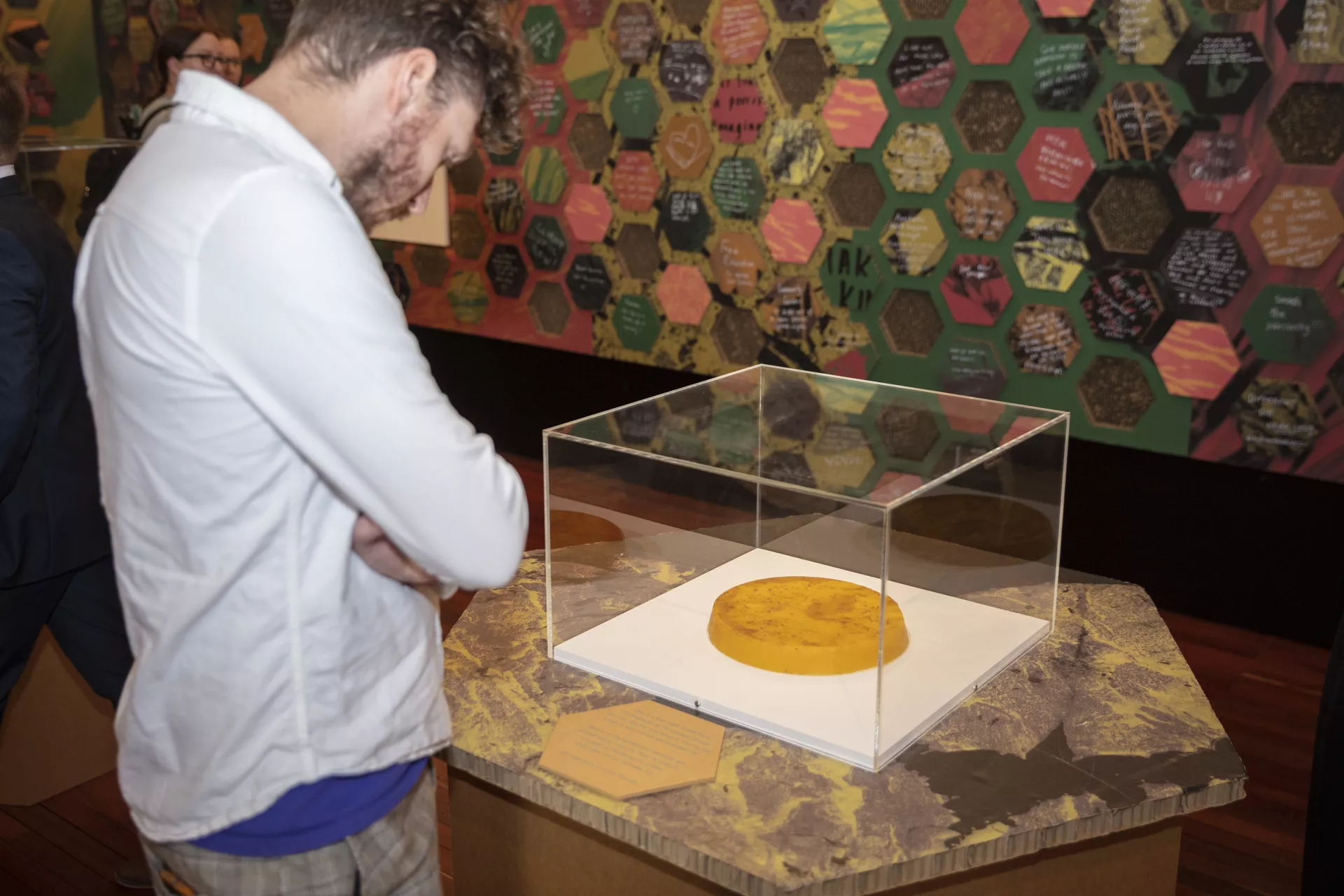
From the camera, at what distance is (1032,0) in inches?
124

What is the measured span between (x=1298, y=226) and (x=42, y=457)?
8.99 ft

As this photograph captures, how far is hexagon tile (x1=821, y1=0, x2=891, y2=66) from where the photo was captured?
3424 millimetres

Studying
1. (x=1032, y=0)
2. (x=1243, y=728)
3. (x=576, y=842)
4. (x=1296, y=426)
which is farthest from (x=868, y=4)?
(x=576, y=842)

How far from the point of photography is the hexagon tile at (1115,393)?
3.18 meters

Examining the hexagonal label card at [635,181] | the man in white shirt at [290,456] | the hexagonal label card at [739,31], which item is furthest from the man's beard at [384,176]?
the hexagonal label card at [635,181]

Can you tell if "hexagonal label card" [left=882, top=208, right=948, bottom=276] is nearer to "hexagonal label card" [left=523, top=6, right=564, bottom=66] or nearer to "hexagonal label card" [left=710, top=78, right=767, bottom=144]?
"hexagonal label card" [left=710, top=78, right=767, bottom=144]

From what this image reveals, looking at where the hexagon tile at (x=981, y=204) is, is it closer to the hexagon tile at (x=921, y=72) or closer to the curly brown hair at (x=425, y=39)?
the hexagon tile at (x=921, y=72)

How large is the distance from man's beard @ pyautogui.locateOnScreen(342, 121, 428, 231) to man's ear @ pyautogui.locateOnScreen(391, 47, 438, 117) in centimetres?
2

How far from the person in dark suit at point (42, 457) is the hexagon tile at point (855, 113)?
231cm

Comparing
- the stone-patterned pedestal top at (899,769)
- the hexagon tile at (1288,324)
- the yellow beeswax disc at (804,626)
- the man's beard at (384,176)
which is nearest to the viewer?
the man's beard at (384,176)

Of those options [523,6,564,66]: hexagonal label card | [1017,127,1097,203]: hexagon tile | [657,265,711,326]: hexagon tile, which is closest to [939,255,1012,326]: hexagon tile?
[1017,127,1097,203]: hexagon tile

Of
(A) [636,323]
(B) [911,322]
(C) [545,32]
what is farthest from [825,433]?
(C) [545,32]

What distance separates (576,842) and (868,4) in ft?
9.19

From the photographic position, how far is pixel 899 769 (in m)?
1.28
